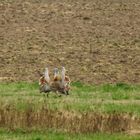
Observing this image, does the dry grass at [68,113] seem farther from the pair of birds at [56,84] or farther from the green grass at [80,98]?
the pair of birds at [56,84]

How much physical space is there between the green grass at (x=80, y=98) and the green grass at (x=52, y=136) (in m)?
1.33

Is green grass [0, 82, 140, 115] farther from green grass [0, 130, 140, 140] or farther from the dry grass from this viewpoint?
green grass [0, 130, 140, 140]

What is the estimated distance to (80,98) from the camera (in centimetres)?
2255

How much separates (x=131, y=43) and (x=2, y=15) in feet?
21.6

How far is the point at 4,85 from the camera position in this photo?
2525cm

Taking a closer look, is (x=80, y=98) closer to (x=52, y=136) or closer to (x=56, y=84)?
(x=56, y=84)

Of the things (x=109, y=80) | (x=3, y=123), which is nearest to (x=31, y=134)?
(x=3, y=123)

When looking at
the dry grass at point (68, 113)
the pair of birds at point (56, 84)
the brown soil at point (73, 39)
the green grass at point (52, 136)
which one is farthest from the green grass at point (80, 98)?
the brown soil at point (73, 39)

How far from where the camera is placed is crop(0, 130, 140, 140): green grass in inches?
706

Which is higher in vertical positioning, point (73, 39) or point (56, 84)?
point (73, 39)

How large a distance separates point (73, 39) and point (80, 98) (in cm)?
1069

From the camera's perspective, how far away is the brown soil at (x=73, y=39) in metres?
28.5

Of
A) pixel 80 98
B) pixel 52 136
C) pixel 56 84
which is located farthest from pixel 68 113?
pixel 56 84

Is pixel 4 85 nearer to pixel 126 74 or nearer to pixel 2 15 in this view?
pixel 126 74
